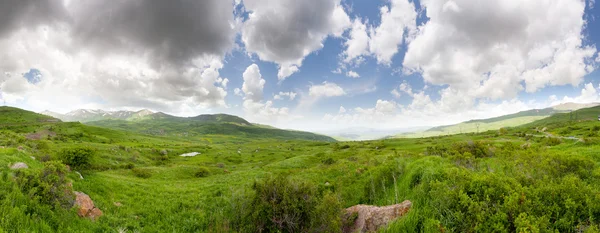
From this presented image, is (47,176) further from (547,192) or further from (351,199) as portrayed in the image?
(547,192)

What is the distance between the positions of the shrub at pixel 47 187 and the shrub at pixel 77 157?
11083 mm

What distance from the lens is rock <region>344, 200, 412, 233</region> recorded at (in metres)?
10.4

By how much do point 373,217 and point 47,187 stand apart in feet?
51.2

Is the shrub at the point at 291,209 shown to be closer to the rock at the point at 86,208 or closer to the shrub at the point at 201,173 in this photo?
the rock at the point at 86,208

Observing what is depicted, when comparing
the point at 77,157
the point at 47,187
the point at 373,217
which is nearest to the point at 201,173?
the point at 77,157

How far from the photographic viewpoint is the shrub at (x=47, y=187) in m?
11.1

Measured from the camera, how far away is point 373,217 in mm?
10922

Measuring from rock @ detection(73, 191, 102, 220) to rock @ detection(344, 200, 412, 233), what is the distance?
13817 mm

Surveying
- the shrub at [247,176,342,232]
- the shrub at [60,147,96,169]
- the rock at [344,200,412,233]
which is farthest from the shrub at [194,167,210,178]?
the rock at [344,200,412,233]

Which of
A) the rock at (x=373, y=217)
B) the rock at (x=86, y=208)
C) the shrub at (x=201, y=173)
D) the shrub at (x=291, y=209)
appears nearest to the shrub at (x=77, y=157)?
the rock at (x=86, y=208)

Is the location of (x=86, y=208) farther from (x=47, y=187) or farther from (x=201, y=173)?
(x=201, y=173)

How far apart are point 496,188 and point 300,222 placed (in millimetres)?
8179

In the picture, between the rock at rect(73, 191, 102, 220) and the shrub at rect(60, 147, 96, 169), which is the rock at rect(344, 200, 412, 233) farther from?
the shrub at rect(60, 147, 96, 169)

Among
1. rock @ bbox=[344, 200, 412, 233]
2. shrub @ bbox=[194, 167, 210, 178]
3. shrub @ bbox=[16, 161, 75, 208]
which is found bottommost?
shrub @ bbox=[194, 167, 210, 178]
